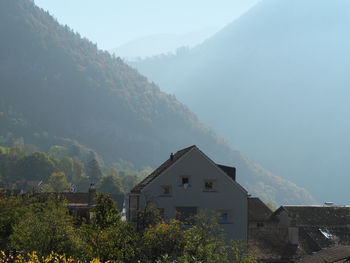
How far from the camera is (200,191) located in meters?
47.1

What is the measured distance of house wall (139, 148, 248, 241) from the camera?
46688 millimetres

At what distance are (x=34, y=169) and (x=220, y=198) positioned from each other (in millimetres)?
163196

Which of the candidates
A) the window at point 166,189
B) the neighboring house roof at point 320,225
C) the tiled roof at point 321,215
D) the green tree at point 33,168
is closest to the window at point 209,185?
the window at point 166,189

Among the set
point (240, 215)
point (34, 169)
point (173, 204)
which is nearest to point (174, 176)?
point (173, 204)

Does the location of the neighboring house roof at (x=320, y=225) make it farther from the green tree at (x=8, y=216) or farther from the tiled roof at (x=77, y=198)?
the tiled roof at (x=77, y=198)

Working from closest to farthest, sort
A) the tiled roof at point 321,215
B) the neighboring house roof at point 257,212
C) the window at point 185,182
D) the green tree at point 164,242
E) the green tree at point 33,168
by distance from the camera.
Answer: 1. the green tree at point 164,242
2. the window at point 185,182
3. the neighboring house roof at point 257,212
4. the tiled roof at point 321,215
5. the green tree at point 33,168

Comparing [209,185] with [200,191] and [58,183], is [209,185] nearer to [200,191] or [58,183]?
[200,191]

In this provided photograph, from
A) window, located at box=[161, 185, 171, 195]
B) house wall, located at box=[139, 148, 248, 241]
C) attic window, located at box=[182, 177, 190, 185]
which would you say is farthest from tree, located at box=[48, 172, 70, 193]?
attic window, located at box=[182, 177, 190, 185]

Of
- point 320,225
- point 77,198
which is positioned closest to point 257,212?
point 320,225

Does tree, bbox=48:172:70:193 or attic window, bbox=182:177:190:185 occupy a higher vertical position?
tree, bbox=48:172:70:193

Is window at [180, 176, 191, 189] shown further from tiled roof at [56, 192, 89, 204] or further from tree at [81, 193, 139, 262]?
tiled roof at [56, 192, 89, 204]

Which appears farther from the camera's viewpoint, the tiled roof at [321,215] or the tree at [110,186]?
the tree at [110,186]

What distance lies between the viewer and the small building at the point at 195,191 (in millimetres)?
46656

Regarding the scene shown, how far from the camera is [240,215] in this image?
155 ft
